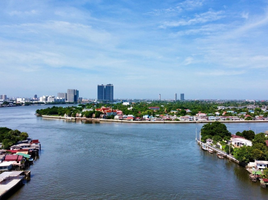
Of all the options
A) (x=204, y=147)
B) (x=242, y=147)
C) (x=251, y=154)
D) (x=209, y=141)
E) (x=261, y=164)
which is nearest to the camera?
(x=261, y=164)

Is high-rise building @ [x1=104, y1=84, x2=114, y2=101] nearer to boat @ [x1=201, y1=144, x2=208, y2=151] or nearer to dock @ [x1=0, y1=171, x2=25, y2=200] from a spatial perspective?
boat @ [x1=201, y1=144, x2=208, y2=151]

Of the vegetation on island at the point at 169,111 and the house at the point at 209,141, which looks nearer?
the house at the point at 209,141

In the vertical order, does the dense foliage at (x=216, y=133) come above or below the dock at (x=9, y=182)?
above

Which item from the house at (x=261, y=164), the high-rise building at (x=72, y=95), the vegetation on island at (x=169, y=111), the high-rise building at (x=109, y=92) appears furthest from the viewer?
the high-rise building at (x=109, y=92)

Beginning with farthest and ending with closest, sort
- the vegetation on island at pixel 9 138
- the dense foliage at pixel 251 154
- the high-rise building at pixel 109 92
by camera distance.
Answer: the high-rise building at pixel 109 92 < the vegetation on island at pixel 9 138 < the dense foliage at pixel 251 154

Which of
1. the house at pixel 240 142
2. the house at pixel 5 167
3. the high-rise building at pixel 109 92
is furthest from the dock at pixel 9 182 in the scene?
the high-rise building at pixel 109 92

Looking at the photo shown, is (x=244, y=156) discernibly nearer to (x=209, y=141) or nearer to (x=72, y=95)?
(x=209, y=141)

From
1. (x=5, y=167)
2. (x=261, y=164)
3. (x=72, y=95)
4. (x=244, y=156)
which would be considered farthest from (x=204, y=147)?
(x=72, y=95)

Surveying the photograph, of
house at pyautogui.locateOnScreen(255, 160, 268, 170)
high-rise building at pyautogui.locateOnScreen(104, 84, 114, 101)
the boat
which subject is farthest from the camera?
high-rise building at pyautogui.locateOnScreen(104, 84, 114, 101)

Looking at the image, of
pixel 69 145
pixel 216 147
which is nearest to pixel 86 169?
pixel 69 145

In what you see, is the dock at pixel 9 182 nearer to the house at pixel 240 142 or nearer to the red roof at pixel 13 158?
the red roof at pixel 13 158

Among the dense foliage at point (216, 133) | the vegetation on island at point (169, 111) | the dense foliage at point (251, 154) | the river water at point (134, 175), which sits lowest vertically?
the river water at point (134, 175)

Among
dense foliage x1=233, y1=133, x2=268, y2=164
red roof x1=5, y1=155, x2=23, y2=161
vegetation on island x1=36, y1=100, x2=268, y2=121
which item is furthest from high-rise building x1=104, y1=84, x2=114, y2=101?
dense foliage x1=233, y1=133, x2=268, y2=164
